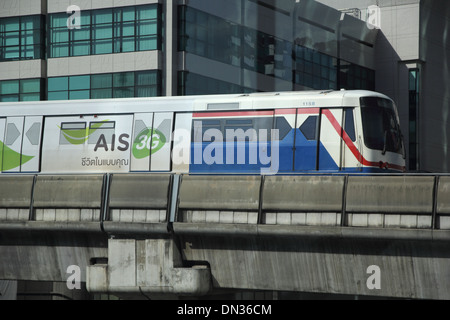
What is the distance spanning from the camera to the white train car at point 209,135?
25.9 meters

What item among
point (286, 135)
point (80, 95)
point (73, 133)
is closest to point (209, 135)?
point (286, 135)

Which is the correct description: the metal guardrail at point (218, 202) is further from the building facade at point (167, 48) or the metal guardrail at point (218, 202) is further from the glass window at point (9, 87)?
the glass window at point (9, 87)

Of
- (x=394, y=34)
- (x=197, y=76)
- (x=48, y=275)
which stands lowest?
(x=48, y=275)

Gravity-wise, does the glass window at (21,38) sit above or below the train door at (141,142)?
above

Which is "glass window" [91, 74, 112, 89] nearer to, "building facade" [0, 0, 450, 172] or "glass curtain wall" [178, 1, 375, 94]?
"building facade" [0, 0, 450, 172]

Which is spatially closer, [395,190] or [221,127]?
[395,190]

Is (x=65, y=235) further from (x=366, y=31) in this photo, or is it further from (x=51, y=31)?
(x=366, y=31)

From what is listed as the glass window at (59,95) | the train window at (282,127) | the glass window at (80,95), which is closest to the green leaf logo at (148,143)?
the train window at (282,127)

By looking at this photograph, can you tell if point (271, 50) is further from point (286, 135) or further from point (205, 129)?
point (286, 135)

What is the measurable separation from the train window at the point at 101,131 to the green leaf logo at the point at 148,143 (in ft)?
2.96

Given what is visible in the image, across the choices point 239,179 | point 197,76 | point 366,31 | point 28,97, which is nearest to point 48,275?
point 239,179

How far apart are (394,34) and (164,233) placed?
155ft

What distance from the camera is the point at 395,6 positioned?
64.2 metres

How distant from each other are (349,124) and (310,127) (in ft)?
3.93
